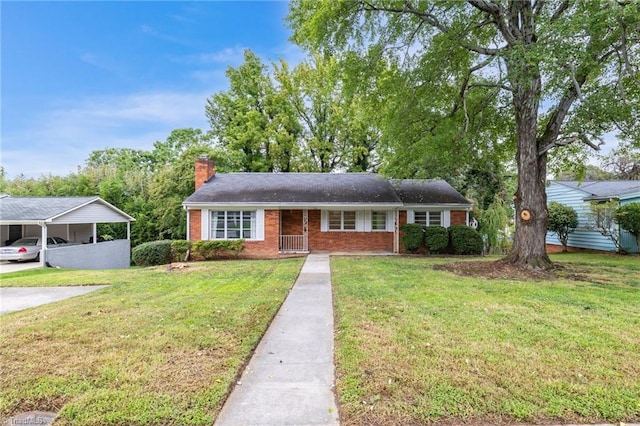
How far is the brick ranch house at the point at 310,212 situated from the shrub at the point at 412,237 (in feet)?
1.86

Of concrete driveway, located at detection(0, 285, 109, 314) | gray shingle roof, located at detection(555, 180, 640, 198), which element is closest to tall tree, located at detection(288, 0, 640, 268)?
gray shingle roof, located at detection(555, 180, 640, 198)

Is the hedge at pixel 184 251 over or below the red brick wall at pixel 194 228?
below

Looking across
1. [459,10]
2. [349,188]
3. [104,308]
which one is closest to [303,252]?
[349,188]

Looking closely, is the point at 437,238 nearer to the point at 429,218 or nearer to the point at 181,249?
the point at 429,218

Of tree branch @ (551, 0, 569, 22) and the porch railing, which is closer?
tree branch @ (551, 0, 569, 22)

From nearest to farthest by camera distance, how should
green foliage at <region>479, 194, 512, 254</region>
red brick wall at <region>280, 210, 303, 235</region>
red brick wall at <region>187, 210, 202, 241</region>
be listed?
1. red brick wall at <region>187, 210, 202, 241</region>
2. red brick wall at <region>280, 210, 303, 235</region>
3. green foliage at <region>479, 194, 512, 254</region>

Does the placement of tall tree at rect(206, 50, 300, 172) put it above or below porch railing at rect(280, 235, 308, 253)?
above

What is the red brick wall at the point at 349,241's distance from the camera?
16.2m

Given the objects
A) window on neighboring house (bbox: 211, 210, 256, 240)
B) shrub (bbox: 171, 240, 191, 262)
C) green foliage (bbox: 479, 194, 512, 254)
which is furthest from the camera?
green foliage (bbox: 479, 194, 512, 254)

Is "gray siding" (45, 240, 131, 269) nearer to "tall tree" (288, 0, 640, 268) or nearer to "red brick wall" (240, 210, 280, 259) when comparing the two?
"red brick wall" (240, 210, 280, 259)

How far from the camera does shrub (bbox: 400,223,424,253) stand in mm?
15055

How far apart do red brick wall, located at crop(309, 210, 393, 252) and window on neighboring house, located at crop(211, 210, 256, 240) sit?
3199 millimetres

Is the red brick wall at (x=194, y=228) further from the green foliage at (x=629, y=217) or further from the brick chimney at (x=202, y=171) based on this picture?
the green foliage at (x=629, y=217)

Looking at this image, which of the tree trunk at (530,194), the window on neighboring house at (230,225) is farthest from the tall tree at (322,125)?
the tree trunk at (530,194)
